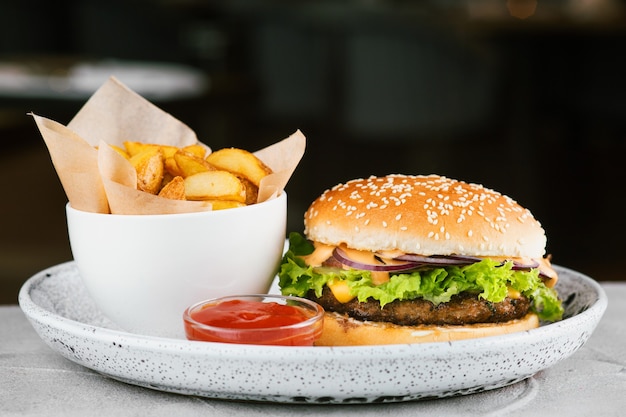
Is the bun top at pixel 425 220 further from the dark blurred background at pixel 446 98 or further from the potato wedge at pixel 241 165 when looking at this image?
the dark blurred background at pixel 446 98

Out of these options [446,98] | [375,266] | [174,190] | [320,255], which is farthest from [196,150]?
[446,98]

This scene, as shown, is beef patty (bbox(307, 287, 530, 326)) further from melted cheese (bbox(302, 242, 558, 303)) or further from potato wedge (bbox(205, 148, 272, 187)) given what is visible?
potato wedge (bbox(205, 148, 272, 187))

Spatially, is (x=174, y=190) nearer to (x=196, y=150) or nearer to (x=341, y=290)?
Answer: (x=196, y=150)

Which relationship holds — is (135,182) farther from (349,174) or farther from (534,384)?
(349,174)

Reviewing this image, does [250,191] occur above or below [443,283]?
above

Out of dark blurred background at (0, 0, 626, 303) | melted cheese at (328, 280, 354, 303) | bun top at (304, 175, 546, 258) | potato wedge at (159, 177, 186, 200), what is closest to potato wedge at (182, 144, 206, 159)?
potato wedge at (159, 177, 186, 200)

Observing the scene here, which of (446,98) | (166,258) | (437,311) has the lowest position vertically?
(446,98)

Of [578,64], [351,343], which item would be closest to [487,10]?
[578,64]
